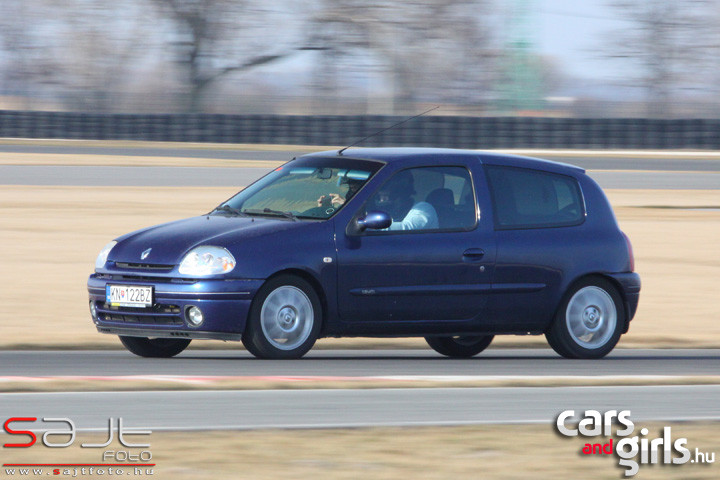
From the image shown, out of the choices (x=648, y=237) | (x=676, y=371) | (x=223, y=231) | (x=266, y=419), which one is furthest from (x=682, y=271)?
(x=266, y=419)

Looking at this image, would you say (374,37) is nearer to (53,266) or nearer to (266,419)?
(53,266)

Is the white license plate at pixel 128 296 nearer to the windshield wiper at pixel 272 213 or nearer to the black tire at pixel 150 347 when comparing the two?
the black tire at pixel 150 347

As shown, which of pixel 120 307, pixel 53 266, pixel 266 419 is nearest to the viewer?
pixel 266 419

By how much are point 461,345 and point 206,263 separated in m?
2.52

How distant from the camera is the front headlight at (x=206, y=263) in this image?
8469 mm

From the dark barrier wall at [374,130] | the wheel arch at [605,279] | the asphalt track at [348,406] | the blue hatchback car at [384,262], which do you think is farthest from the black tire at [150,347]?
the dark barrier wall at [374,130]

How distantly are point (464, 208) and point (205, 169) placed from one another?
24.1m

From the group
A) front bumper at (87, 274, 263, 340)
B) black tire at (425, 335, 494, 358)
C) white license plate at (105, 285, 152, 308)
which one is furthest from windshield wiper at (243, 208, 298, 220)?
black tire at (425, 335, 494, 358)

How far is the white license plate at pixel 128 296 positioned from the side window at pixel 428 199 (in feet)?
5.16

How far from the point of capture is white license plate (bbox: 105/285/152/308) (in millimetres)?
8562

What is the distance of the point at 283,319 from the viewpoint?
8.69 m

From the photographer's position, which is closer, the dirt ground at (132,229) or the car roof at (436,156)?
the car roof at (436,156)

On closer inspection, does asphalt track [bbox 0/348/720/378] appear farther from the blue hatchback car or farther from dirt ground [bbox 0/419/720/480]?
dirt ground [bbox 0/419/720/480]

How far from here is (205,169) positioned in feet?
108
